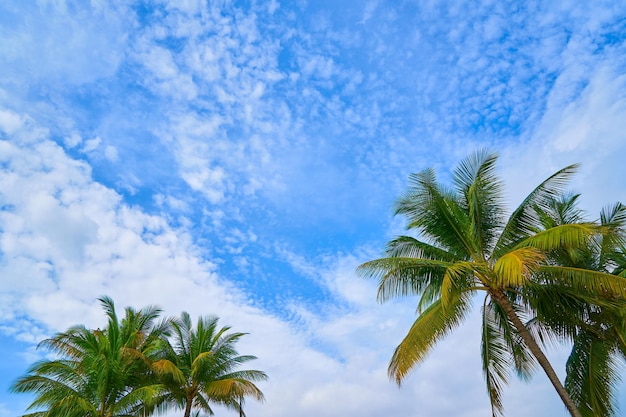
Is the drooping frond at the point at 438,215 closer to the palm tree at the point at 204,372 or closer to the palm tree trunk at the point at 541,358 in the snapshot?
the palm tree trunk at the point at 541,358

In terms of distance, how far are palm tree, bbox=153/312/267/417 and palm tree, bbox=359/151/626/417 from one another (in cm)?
1054

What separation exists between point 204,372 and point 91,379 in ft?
17.9

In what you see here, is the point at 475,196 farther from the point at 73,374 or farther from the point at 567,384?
the point at 73,374

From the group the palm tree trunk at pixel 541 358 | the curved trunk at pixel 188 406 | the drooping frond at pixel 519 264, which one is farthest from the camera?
the curved trunk at pixel 188 406

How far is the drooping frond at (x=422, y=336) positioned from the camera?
13648mm

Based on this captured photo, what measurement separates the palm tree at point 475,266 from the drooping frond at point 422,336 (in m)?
0.03

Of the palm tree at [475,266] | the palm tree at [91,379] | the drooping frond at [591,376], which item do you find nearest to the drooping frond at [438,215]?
the palm tree at [475,266]

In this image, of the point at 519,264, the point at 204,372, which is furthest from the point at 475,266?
the point at 204,372

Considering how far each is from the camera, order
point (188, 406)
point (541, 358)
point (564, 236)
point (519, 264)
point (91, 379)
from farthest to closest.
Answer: point (188, 406), point (91, 379), point (541, 358), point (564, 236), point (519, 264)

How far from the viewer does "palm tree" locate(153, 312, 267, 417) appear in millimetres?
21766

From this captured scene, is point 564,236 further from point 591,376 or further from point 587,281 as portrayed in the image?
point 591,376

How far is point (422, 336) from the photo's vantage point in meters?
13.9

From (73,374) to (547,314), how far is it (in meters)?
16.4

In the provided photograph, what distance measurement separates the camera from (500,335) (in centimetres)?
1562
